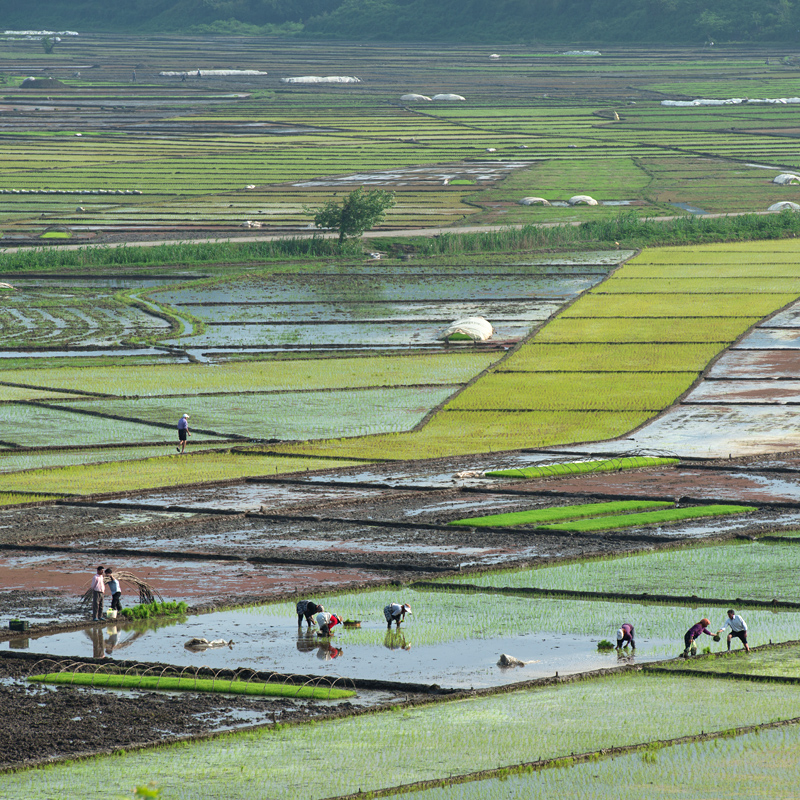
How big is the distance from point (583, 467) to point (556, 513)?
4.51 metres

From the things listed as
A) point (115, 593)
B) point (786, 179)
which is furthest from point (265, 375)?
point (786, 179)

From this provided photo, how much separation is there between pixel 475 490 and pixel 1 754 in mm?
18062

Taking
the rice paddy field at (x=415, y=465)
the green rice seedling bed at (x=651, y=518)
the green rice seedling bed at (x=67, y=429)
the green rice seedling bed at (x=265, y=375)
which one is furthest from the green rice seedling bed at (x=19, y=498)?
the green rice seedling bed at (x=265, y=375)

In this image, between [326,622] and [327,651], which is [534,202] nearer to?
[326,622]

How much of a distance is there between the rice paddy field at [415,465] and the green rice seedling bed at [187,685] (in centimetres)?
43

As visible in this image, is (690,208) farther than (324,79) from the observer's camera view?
No

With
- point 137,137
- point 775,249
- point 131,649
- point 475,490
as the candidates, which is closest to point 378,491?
point 475,490

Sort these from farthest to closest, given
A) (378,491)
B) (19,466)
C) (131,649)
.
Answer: (19,466) → (378,491) → (131,649)

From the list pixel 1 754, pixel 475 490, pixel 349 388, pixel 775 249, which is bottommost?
pixel 1 754

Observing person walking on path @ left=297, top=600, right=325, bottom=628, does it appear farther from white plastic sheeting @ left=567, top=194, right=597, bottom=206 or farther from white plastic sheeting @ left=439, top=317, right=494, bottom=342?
white plastic sheeting @ left=567, top=194, right=597, bottom=206

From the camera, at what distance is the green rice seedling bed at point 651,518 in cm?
2991

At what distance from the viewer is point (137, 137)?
127 metres

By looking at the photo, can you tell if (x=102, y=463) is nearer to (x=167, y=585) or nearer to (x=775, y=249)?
(x=167, y=585)

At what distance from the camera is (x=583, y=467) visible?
3519 centimetres
